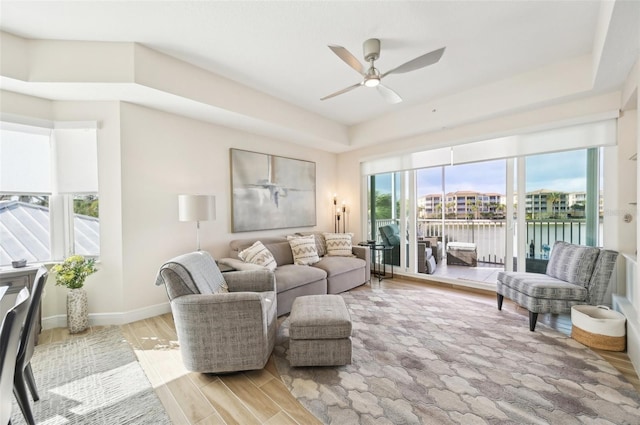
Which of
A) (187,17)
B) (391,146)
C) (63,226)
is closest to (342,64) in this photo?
(187,17)

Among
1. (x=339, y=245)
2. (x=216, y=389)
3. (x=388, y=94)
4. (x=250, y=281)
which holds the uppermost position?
(x=388, y=94)

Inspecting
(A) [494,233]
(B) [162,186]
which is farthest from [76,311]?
(A) [494,233]

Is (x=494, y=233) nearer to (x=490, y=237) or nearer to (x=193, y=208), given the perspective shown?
(x=490, y=237)

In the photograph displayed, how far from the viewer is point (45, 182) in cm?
285

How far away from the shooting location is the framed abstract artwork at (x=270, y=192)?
12.8 ft

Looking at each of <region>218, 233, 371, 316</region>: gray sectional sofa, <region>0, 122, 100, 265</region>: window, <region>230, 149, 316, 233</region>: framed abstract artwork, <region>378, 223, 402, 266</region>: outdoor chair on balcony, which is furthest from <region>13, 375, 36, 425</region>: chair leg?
<region>378, 223, 402, 266</region>: outdoor chair on balcony

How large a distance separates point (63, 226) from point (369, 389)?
366cm

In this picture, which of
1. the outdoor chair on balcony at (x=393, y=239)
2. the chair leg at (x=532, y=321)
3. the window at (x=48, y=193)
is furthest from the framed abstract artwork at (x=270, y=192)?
the chair leg at (x=532, y=321)

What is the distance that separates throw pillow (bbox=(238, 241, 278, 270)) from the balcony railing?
268cm

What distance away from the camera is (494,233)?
172 inches

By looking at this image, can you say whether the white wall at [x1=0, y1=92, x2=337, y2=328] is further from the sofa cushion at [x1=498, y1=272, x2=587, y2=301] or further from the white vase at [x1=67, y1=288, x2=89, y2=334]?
the sofa cushion at [x1=498, y1=272, x2=587, y2=301]

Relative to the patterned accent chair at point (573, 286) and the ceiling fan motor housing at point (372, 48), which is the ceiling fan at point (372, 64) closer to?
the ceiling fan motor housing at point (372, 48)

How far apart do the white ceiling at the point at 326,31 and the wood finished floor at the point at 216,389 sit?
2.93 metres

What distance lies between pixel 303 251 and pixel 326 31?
2.82m
